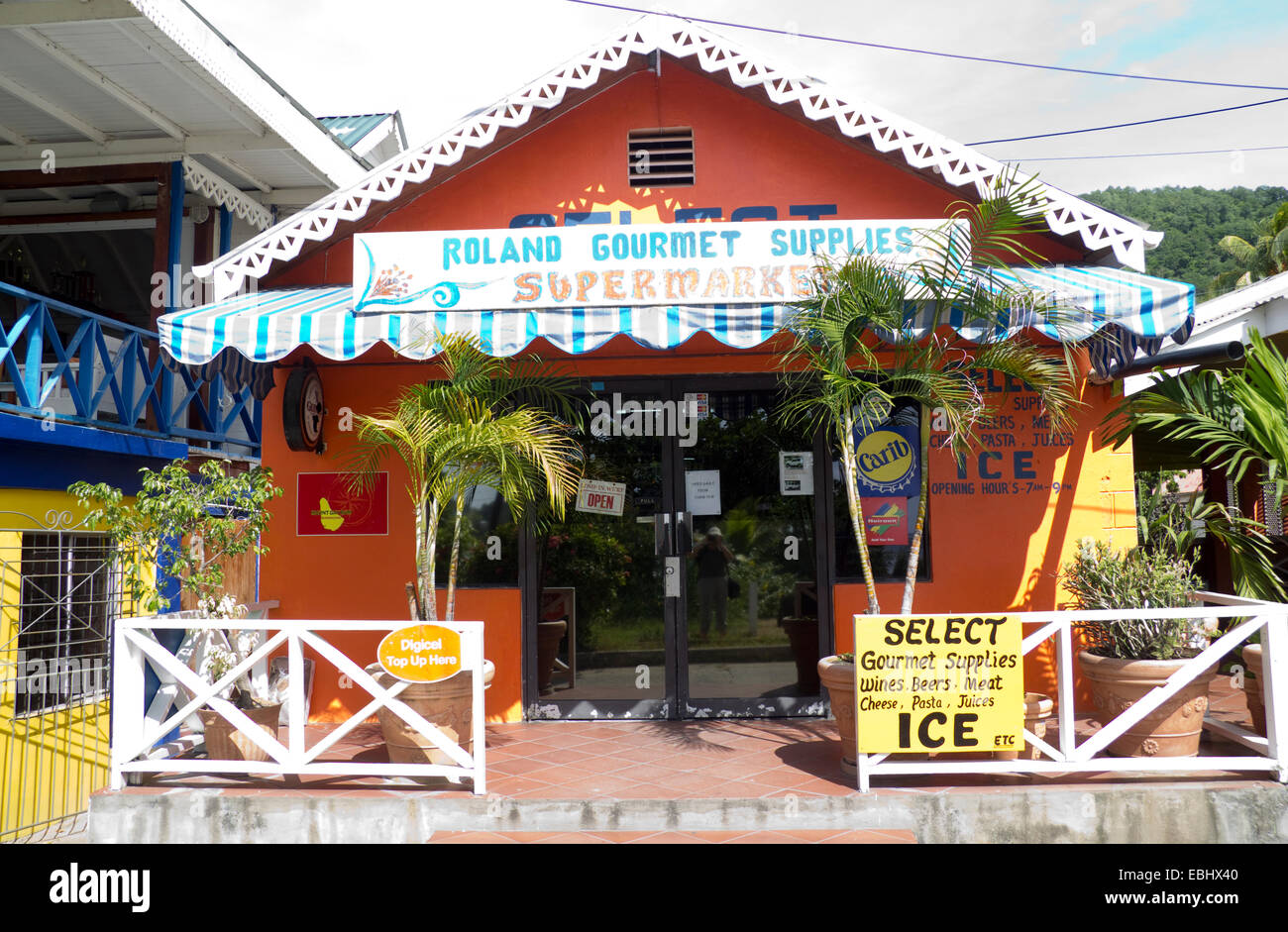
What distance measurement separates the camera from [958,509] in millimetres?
7301

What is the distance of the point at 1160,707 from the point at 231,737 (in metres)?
5.65

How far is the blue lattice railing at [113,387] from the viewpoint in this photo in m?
7.36

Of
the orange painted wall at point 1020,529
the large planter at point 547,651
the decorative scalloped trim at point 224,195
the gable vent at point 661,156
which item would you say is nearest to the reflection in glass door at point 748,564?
Answer: the orange painted wall at point 1020,529

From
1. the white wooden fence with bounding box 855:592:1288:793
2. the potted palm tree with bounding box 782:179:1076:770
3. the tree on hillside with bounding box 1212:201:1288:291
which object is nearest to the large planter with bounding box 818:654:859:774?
the potted palm tree with bounding box 782:179:1076:770

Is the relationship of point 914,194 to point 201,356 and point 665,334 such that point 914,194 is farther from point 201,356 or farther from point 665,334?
→ point 201,356

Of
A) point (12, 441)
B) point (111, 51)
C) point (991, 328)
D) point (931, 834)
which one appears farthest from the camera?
point (111, 51)

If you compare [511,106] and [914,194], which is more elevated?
[511,106]

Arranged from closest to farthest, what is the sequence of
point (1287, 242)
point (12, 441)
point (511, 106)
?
point (511, 106) → point (12, 441) → point (1287, 242)

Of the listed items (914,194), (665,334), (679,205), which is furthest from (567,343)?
(914,194)

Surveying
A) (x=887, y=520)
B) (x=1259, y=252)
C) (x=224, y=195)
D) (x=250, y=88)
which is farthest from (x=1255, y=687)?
(x=1259, y=252)

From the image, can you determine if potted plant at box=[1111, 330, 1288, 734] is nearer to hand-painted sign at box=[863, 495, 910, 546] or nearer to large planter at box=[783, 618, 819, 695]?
hand-painted sign at box=[863, 495, 910, 546]

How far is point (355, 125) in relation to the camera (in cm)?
1362
